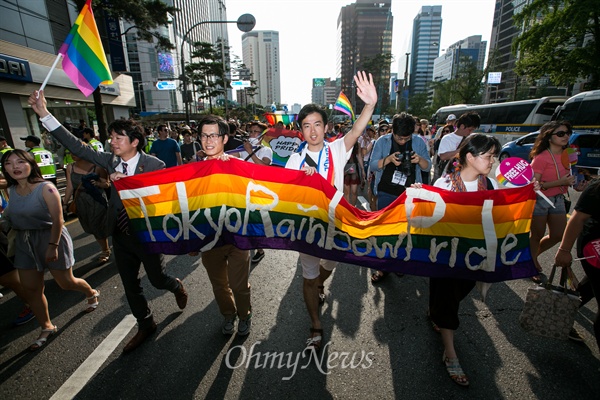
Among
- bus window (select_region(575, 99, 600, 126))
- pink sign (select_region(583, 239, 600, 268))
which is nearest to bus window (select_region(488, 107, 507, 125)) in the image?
bus window (select_region(575, 99, 600, 126))

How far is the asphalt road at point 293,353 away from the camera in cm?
237

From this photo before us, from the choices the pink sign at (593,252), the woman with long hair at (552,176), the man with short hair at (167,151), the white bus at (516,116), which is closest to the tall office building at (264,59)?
the white bus at (516,116)

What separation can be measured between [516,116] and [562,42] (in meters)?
7.34

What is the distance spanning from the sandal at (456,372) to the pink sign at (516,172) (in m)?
1.57

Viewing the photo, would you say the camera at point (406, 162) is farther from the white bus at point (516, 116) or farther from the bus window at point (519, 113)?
the bus window at point (519, 113)

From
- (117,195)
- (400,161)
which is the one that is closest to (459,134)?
(400,161)

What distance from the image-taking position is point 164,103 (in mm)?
70375

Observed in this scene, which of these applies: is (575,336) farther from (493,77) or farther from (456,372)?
(493,77)

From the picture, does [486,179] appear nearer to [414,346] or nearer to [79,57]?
[414,346]

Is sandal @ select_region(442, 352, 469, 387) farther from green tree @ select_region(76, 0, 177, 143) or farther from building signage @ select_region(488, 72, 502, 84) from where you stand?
building signage @ select_region(488, 72, 502, 84)

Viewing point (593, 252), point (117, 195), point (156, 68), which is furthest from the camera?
point (156, 68)

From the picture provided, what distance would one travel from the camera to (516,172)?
8.56 ft

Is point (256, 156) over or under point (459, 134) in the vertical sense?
under

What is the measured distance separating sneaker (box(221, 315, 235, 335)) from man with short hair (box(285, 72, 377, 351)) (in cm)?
78
